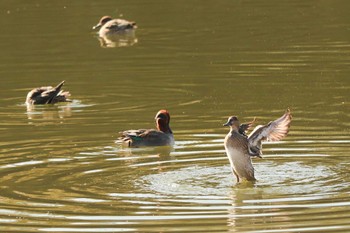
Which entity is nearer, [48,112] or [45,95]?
[48,112]

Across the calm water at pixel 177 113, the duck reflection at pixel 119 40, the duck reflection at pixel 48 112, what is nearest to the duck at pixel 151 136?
the calm water at pixel 177 113

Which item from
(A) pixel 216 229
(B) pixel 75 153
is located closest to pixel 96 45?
(B) pixel 75 153

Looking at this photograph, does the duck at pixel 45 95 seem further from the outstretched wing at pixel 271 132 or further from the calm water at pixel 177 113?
the outstretched wing at pixel 271 132

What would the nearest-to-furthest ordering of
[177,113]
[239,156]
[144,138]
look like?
[239,156]
[144,138]
[177,113]

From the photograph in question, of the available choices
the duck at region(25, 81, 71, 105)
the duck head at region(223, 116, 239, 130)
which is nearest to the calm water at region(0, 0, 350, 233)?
the duck at region(25, 81, 71, 105)

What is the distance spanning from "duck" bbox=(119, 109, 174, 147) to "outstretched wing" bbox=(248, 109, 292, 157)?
2.73 meters

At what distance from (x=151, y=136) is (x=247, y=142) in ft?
11.3

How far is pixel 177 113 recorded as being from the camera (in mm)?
19516

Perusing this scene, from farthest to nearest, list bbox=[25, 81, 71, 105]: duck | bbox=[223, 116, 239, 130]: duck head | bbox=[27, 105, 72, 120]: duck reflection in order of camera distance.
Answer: bbox=[25, 81, 71, 105]: duck → bbox=[27, 105, 72, 120]: duck reflection → bbox=[223, 116, 239, 130]: duck head

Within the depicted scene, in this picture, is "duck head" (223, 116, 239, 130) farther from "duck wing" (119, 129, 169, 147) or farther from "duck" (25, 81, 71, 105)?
"duck" (25, 81, 71, 105)

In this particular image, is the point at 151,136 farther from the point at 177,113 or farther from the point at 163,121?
the point at 177,113

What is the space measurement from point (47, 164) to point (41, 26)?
49.8 ft

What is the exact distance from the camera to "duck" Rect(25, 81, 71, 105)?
20.9 meters

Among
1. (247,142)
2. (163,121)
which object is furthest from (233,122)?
(163,121)
